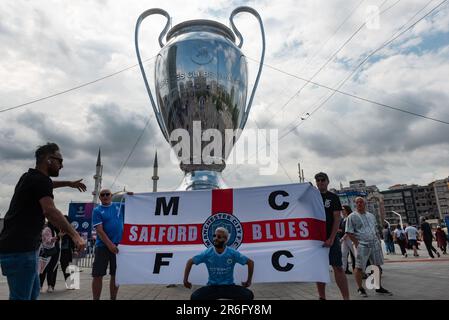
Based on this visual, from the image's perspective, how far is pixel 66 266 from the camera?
6.64m

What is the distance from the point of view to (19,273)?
2188mm

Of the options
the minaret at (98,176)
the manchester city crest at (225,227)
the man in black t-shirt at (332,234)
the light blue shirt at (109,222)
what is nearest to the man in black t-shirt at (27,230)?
→ the light blue shirt at (109,222)

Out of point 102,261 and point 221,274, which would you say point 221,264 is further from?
point 102,261

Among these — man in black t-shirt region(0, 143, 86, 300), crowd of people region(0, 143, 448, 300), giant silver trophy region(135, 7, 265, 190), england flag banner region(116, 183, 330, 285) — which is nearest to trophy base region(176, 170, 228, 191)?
giant silver trophy region(135, 7, 265, 190)

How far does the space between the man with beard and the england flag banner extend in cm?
81

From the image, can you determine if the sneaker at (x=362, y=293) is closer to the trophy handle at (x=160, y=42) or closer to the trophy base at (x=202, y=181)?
the trophy base at (x=202, y=181)

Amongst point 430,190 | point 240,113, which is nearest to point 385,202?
point 430,190

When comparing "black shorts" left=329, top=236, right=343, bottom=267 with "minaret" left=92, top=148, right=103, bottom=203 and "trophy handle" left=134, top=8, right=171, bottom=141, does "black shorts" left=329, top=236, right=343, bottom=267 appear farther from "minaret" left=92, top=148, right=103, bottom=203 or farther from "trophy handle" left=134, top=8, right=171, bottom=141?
"minaret" left=92, top=148, right=103, bottom=203

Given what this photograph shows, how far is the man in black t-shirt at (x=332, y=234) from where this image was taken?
3.52 metres

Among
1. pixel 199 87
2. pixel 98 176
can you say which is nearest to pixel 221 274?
pixel 199 87

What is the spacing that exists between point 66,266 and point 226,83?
5.03 m

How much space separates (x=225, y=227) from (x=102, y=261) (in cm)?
151
